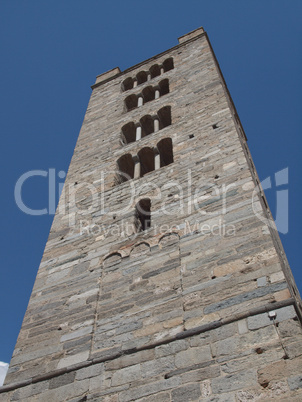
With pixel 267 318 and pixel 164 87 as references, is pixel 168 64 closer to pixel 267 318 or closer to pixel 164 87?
pixel 164 87

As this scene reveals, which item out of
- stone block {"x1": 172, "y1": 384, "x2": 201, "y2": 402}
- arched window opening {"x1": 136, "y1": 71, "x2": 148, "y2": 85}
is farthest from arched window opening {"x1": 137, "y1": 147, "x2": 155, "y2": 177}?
stone block {"x1": 172, "y1": 384, "x2": 201, "y2": 402}

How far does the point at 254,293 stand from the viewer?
17.3 ft

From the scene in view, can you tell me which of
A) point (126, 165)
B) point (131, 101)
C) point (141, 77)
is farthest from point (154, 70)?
→ point (126, 165)

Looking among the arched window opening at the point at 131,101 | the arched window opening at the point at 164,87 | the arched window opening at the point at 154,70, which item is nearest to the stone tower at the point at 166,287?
the arched window opening at the point at 164,87

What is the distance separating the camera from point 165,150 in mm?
10578

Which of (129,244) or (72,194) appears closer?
(129,244)

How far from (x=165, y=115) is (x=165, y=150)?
6.16 feet

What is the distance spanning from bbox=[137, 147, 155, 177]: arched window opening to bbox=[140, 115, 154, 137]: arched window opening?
1557mm

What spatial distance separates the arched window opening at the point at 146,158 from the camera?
1041 centimetres

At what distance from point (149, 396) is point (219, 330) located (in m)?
1.00

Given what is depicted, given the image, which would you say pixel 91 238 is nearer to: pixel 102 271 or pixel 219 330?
pixel 102 271

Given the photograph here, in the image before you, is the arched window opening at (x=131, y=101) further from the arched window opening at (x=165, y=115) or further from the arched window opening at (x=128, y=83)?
the arched window opening at (x=165, y=115)

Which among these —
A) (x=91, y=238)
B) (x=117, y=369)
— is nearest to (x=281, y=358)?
(x=117, y=369)

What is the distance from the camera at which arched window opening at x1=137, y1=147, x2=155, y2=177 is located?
1041cm
